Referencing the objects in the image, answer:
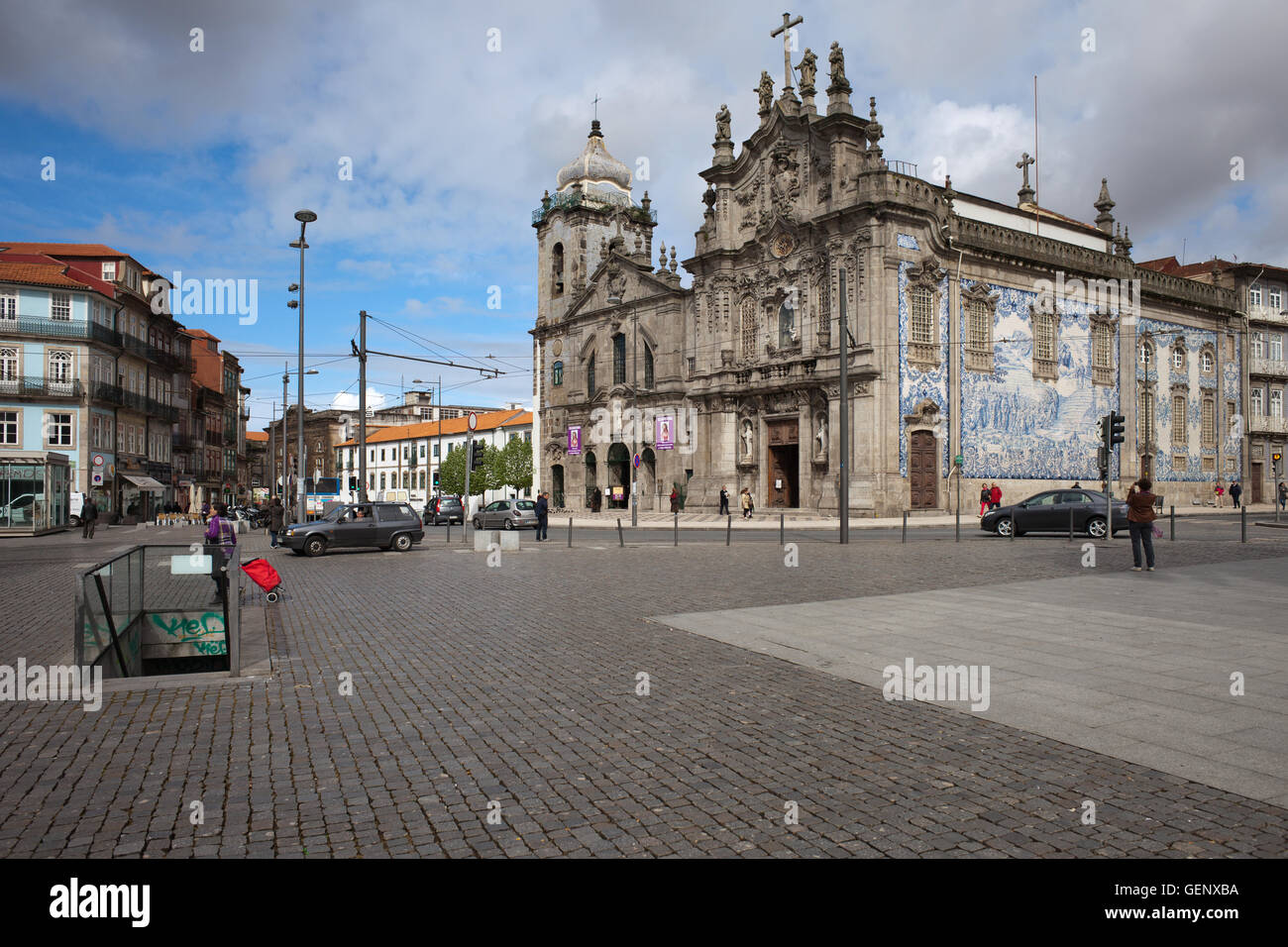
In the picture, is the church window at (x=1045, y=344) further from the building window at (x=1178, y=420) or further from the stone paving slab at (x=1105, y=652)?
the stone paving slab at (x=1105, y=652)

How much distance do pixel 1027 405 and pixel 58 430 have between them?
4993cm

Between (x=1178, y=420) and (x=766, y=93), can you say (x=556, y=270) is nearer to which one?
(x=766, y=93)

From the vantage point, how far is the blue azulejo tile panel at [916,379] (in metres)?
41.2

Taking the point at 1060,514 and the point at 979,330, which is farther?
the point at 979,330

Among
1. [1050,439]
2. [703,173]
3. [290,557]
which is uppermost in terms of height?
[703,173]

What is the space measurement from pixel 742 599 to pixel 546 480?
170 feet

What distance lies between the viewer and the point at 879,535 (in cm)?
2911

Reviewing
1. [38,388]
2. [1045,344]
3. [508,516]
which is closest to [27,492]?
[38,388]

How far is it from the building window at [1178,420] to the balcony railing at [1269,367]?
25.3 feet

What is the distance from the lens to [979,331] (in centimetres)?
4406

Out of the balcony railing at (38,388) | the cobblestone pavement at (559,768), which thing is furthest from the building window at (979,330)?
the balcony railing at (38,388)

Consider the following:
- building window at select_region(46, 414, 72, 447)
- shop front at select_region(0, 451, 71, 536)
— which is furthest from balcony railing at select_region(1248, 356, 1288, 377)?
building window at select_region(46, 414, 72, 447)

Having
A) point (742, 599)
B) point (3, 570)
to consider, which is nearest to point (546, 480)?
point (3, 570)

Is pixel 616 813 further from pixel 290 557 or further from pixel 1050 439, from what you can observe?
pixel 1050 439
